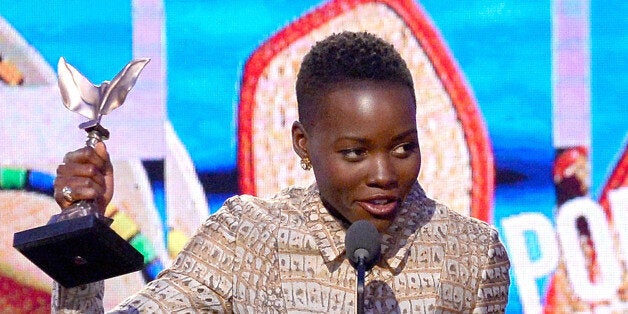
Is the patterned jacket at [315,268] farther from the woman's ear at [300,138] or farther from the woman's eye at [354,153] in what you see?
the woman's eye at [354,153]

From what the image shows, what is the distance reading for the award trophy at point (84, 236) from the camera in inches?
76.7

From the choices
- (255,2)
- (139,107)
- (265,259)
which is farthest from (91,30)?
(265,259)

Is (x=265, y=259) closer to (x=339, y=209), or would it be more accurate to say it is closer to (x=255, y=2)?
(x=339, y=209)

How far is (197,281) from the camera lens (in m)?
2.24

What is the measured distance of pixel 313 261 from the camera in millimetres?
2254

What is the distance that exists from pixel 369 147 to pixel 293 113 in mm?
2416

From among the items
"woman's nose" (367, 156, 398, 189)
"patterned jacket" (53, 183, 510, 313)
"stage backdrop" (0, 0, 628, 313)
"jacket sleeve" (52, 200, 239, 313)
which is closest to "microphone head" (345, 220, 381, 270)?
"woman's nose" (367, 156, 398, 189)

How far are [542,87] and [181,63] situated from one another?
1.40 meters

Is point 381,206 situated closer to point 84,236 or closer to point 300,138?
point 300,138

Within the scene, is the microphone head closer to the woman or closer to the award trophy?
the woman

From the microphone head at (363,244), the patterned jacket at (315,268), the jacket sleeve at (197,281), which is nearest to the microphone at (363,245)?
the microphone head at (363,244)

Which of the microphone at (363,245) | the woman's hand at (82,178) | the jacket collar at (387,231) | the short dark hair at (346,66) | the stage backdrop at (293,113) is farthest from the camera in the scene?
the stage backdrop at (293,113)

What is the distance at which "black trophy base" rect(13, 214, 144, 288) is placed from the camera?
1.94 m

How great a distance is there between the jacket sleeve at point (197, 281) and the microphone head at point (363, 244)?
0.44 m
